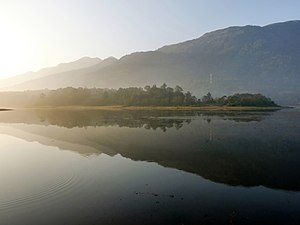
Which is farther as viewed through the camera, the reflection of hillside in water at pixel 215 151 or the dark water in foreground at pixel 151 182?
the reflection of hillside in water at pixel 215 151

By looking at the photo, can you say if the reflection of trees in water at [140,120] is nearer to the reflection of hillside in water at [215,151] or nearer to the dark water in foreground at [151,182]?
the reflection of hillside in water at [215,151]

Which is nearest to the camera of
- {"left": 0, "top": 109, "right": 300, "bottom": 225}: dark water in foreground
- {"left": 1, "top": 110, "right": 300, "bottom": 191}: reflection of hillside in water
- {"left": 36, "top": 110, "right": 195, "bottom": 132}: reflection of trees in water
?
{"left": 0, "top": 109, "right": 300, "bottom": 225}: dark water in foreground

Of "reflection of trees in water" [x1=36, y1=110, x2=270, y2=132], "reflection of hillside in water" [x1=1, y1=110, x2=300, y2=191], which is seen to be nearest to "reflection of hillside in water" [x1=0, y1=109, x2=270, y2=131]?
"reflection of trees in water" [x1=36, y1=110, x2=270, y2=132]

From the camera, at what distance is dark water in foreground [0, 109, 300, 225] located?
23453 millimetres

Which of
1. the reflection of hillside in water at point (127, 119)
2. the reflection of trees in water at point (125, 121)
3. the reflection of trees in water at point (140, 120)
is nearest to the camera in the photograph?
the reflection of trees in water at point (125, 121)

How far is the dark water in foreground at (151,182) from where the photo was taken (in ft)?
76.9

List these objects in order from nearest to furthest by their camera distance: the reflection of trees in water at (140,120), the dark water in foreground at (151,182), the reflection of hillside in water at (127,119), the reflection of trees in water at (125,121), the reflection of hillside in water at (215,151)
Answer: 1. the dark water in foreground at (151,182)
2. the reflection of hillside in water at (215,151)
3. the reflection of trees in water at (125,121)
4. the reflection of trees in water at (140,120)
5. the reflection of hillside in water at (127,119)

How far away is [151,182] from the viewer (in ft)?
107

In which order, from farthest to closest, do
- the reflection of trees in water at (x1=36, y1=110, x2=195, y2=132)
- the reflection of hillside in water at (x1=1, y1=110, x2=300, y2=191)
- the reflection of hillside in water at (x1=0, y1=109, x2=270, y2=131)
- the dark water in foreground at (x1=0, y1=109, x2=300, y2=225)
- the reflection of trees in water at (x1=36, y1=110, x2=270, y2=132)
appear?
the reflection of hillside in water at (x1=0, y1=109, x2=270, y2=131), the reflection of trees in water at (x1=36, y1=110, x2=270, y2=132), the reflection of trees in water at (x1=36, y1=110, x2=195, y2=132), the reflection of hillside in water at (x1=1, y1=110, x2=300, y2=191), the dark water in foreground at (x1=0, y1=109, x2=300, y2=225)

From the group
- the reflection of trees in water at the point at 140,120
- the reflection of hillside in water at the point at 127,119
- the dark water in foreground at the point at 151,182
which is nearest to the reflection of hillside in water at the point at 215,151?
the dark water in foreground at the point at 151,182

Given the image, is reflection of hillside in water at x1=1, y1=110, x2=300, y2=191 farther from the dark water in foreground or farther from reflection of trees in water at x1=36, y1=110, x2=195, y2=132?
reflection of trees in water at x1=36, y1=110, x2=195, y2=132

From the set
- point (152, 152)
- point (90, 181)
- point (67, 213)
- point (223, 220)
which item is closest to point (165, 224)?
point (223, 220)

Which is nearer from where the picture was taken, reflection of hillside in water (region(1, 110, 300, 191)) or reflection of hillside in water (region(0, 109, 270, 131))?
reflection of hillside in water (region(1, 110, 300, 191))

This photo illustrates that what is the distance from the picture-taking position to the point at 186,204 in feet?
83.7
